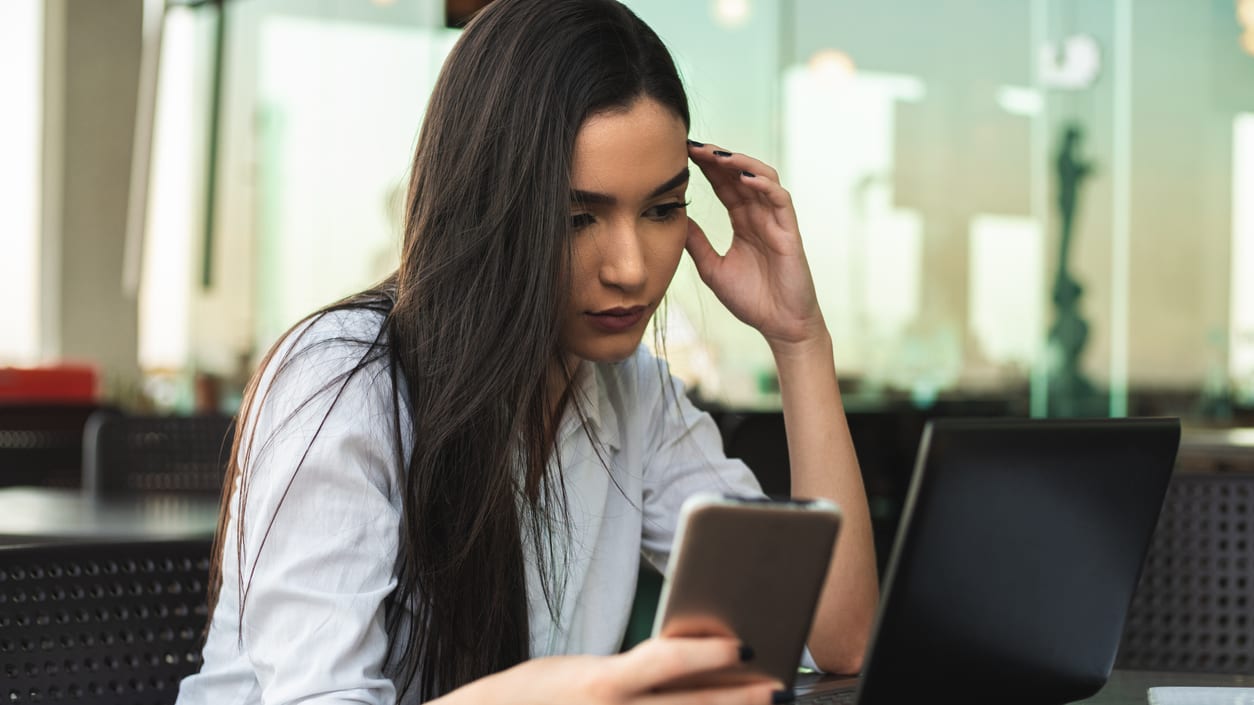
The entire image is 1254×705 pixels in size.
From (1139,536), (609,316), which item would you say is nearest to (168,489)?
(609,316)

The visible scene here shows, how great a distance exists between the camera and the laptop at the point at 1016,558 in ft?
2.62

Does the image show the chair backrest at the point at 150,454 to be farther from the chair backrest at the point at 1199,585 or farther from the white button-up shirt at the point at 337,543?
the chair backrest at the point at 1199,585

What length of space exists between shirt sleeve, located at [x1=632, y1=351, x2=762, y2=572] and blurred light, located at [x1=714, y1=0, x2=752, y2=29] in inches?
139

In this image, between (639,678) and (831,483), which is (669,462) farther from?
(639,678)

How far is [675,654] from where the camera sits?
75 cm

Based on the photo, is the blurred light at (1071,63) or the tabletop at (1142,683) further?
the blurred light at (1071,63)

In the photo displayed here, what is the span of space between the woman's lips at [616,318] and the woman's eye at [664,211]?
0.28 feet

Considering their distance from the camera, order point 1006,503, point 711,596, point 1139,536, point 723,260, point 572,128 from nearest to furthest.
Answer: point 711,596
point 1006,503
point 1139,536
point 572,128
point 723,260

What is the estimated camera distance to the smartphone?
2.28ft

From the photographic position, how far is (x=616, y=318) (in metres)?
1.25

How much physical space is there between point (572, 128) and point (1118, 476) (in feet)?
1.81

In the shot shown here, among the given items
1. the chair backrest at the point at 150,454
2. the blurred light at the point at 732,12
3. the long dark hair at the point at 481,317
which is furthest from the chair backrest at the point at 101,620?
the blurred light at the point at 732,12

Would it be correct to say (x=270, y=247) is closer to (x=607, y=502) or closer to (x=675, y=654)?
(x=607, y=502)

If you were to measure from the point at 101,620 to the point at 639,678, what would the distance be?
0.70 meters
